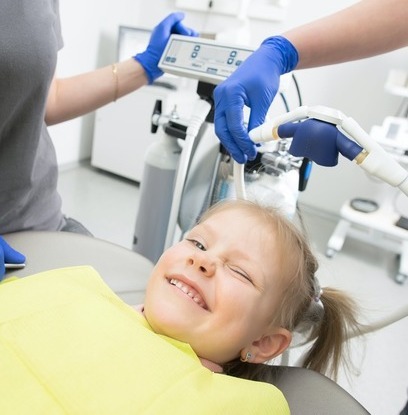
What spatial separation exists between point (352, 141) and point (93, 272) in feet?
1.91

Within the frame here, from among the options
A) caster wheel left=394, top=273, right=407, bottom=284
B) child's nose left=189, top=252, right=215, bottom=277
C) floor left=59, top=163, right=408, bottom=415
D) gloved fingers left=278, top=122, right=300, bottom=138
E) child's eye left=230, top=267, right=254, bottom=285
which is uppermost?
gloved fingers left=278, top=122, right=300, bottom=138

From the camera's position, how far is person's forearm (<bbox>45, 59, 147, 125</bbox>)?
3.89 feet

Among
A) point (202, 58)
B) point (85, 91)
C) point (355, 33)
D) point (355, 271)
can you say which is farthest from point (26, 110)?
point (355, 271)

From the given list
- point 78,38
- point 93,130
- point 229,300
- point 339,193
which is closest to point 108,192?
point 93,130

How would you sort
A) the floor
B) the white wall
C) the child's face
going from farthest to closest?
the white wall → the floor → the child's face

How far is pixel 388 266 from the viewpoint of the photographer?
263 cm

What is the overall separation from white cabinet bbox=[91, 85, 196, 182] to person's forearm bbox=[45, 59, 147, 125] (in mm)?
1625

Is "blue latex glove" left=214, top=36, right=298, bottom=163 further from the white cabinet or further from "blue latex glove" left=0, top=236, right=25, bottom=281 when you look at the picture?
the white cabinet

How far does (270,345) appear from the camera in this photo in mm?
818

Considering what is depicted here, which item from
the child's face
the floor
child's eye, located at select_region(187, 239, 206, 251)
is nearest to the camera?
the child's face

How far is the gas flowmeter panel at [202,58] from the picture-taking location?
111 cm

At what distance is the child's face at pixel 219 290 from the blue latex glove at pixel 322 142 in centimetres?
25

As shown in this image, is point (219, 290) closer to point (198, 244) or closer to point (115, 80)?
point (198, 244)

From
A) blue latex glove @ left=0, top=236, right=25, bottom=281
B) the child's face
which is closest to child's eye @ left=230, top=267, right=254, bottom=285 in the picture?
the child's face
